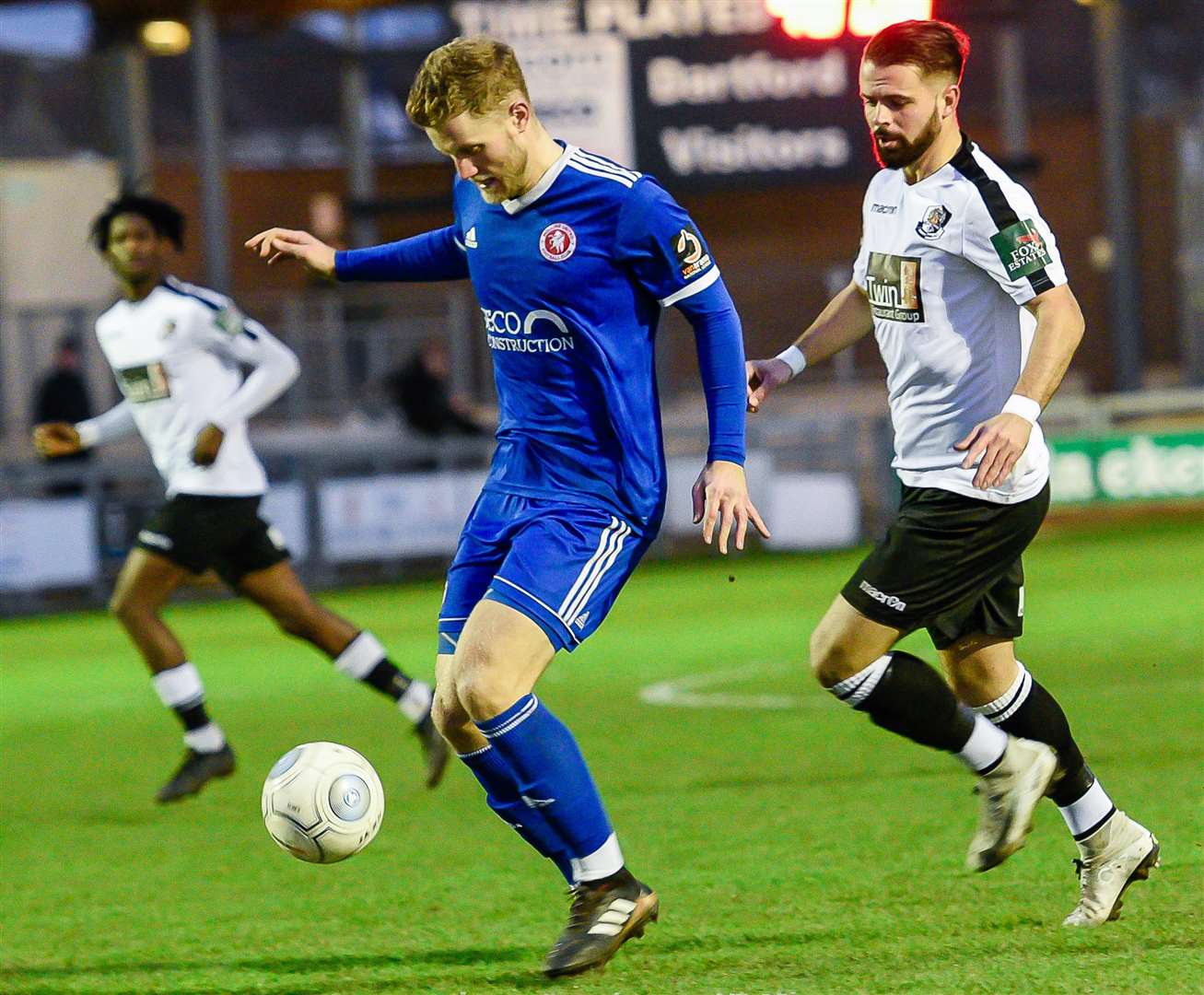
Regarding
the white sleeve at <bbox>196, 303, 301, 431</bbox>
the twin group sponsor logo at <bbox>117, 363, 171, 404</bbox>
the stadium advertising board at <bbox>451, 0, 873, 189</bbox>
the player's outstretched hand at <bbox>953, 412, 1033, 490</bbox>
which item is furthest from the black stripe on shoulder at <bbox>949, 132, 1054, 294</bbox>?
the stadium advertising board at <bbox>451, 0, 873, 189</bbox>

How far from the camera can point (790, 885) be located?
5492mm

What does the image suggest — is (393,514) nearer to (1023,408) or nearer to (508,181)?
(508,181)

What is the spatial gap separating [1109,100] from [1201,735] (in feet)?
47.8

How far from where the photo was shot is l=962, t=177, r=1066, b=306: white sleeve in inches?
183

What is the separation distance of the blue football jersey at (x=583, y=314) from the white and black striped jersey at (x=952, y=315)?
1.89 ft

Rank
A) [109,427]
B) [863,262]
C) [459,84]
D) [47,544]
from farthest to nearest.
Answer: [47,544] < [109,427] < [863,262] < [459,84]

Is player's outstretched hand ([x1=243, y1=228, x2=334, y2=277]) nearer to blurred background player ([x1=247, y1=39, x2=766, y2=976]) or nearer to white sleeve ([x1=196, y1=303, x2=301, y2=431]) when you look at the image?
blurred background player ([x1=247, y1=39, x2=766, y2=976])

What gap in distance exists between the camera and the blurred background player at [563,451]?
4473 millimetres

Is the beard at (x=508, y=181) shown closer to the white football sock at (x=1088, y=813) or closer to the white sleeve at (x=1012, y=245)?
the white sleeve at (x=1012, y=245)

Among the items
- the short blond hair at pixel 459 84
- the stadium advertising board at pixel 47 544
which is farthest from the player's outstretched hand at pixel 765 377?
the stadium advertising board at pixel 47 544

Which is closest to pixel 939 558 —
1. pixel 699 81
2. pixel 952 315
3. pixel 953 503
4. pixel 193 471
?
pixel 953 503

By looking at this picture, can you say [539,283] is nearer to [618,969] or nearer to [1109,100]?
[618,969]

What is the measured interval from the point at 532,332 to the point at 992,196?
1143 mm

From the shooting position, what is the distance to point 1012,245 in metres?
4.66
